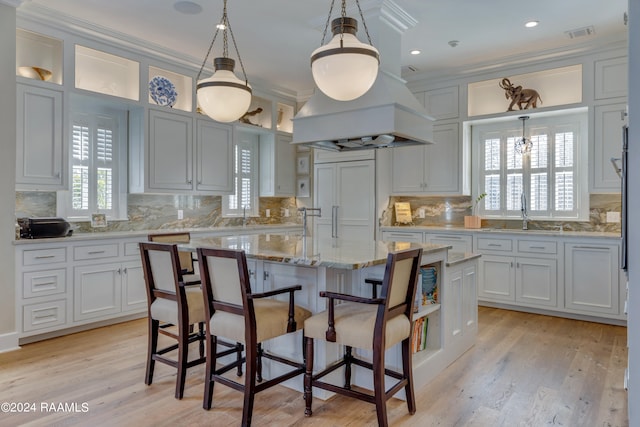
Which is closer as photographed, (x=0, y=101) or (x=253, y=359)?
(x=253, y=359)

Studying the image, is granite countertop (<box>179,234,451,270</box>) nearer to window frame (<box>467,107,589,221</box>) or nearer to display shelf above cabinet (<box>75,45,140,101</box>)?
display shelf above cabinet (<box>75,45,140,101</box>)

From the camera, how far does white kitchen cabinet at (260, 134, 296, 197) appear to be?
6.24 m

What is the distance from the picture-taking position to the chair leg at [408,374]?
2.42m

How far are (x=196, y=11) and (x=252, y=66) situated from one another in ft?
5.20

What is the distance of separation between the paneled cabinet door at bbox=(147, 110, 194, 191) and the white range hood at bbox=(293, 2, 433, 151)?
6.67 feet

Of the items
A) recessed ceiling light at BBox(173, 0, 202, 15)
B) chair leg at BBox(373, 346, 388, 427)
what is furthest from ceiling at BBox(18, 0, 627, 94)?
chair leg at BBox(373, 346, 388, 427)

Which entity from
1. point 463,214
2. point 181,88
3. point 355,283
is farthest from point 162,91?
point 463,214

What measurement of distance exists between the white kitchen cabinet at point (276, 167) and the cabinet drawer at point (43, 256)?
10.00ft

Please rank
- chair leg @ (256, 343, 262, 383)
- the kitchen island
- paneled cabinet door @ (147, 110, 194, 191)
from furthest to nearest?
paneled cabinet door @ (147, 110, 194, 191) → chair leg @ (256, 343, 262, 383) → the kitchen island

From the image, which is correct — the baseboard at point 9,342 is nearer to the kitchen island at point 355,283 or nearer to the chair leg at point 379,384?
the kitchen island at point 355,283

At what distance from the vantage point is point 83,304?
3.92 meters

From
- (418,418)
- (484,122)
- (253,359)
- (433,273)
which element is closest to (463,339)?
(433,273)

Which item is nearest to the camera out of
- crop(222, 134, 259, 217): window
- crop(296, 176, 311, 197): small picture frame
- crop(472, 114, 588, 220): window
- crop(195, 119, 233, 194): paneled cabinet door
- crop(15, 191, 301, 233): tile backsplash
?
crop(15, 191, 301, 233): tile backsplash

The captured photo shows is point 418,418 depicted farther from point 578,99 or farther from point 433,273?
point 578,99
